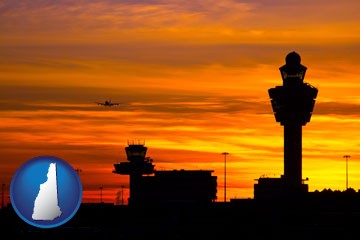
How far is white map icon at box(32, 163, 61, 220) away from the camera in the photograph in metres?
10.2

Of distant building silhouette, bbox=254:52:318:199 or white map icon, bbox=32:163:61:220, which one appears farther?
distant building silhouette, bbox=254:52:318:199

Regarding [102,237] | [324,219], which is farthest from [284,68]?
[102,237]

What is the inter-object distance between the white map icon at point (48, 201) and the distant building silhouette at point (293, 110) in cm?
15258

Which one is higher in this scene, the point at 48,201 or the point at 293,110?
the point at 293,110

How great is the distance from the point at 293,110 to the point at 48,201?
159413 millimetres

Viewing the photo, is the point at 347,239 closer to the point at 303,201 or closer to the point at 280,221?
the point at 280,221

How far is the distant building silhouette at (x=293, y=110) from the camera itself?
534 feet

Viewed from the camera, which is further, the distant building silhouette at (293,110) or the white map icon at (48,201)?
the distant building silhouette at (293,110)

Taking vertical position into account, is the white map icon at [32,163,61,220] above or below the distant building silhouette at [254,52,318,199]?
below

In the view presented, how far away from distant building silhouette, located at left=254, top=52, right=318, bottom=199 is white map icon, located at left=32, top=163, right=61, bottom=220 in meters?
153

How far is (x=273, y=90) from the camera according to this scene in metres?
175

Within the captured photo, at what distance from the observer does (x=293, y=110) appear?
168 m

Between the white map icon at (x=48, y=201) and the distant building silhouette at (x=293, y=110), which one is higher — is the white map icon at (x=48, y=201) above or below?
below

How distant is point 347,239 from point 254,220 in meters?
39.9
